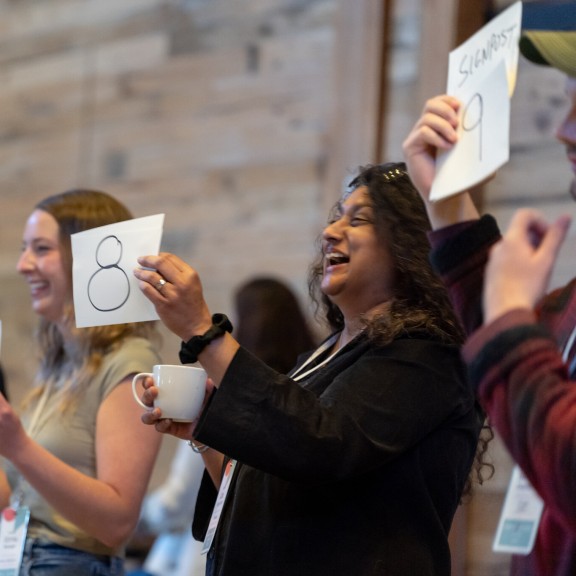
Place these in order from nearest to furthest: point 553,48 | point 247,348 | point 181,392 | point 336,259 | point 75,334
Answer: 1. point 553,48
2. point 181,392
3. point 336,259
4. point 75,334
5. point 247,348

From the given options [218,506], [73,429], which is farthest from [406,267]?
[73,429]

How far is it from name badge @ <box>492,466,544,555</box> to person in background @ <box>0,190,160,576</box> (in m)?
0.64

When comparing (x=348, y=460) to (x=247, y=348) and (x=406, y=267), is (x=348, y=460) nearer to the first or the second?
(x=406, y=267)

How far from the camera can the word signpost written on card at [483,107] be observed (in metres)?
1.11

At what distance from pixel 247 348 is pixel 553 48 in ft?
5.96

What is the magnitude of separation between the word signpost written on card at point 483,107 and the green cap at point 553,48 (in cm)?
3

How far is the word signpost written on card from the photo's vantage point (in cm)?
111

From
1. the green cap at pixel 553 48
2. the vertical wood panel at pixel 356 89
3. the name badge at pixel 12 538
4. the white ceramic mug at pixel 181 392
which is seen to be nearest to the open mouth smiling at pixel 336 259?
the white ceramic mug at pixel 181 392

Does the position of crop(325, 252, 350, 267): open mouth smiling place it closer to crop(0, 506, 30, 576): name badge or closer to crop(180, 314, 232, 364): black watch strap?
crop(180, 314, 232, 364): black watch strap

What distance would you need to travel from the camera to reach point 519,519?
5.71 feet

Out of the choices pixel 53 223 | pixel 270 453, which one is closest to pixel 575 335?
pixel 270 453

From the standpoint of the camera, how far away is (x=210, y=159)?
366cm

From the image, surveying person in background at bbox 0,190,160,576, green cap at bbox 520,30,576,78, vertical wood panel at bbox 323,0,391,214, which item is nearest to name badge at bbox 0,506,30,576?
person in background at bbox 0,190,160,576

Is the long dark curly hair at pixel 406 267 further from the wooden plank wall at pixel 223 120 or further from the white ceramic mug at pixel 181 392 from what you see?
the wooden plank wall at pixel 223 120
